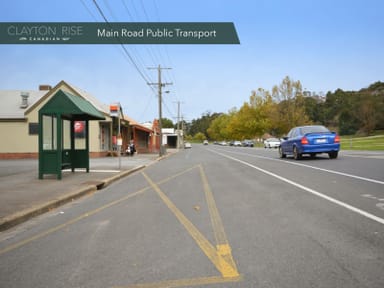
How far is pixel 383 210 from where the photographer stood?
5.98 m

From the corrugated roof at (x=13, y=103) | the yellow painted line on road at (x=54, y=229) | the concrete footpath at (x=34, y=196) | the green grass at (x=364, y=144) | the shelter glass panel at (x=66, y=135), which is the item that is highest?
the corrugated roof at (x=13, y=103)

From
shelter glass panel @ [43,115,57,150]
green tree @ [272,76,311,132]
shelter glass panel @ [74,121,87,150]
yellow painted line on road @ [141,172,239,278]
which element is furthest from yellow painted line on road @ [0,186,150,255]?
green tree @ [272,76,311,132]

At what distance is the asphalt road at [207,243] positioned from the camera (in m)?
3.50

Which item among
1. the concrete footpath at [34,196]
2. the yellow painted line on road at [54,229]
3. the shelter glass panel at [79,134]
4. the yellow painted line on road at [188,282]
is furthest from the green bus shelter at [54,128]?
the shelter glass panel at [79,134]

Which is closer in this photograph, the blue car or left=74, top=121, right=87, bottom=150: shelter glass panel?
the blue car

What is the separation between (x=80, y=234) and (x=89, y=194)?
4445mm

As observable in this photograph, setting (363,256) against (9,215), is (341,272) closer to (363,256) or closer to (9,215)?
(363,256)

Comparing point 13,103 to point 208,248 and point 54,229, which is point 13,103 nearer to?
point 54,229

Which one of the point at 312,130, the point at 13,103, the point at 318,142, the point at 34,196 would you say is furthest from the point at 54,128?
the point at 13,103

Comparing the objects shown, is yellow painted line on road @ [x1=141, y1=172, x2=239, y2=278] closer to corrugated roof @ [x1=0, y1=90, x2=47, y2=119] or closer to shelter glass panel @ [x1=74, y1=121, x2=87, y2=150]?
shelter glass panel @ [x1=74, y1=121, x2=87, y2=150]

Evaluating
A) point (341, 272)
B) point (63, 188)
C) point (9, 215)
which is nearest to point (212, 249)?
point (341, 272)

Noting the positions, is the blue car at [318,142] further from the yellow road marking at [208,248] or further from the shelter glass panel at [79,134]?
the shelter glass panel at [79,134]

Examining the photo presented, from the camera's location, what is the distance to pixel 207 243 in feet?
15.0

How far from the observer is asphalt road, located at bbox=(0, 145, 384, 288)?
350 centimetres
